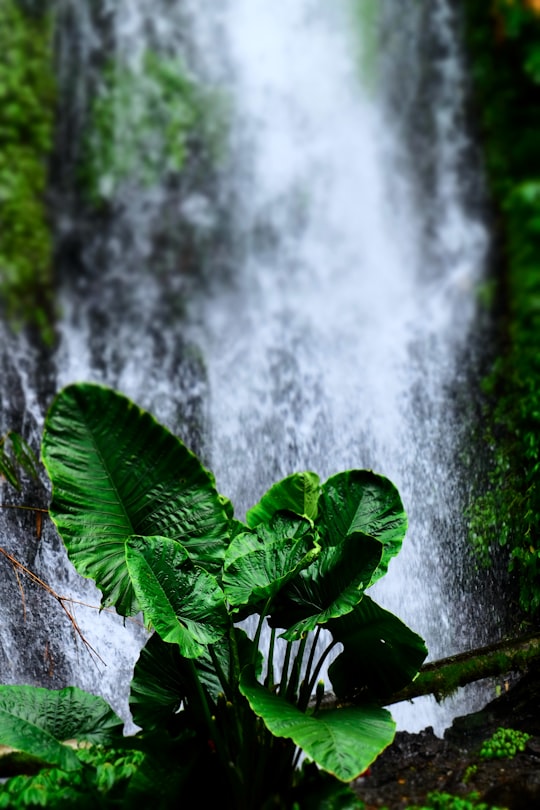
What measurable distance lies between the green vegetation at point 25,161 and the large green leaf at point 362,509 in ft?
6.35

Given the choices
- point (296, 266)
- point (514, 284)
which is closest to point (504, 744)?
point (514, 284)

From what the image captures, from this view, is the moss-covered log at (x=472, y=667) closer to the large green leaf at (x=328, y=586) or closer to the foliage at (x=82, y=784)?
the large green leaf at (x=328, y=586)

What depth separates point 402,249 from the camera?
363 centimetres

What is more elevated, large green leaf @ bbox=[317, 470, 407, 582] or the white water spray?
the white water spray

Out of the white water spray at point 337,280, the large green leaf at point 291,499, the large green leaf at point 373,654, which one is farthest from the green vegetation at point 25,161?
the large green leaf at point 373,654

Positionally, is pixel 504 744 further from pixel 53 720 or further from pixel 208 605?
pixel 53 720

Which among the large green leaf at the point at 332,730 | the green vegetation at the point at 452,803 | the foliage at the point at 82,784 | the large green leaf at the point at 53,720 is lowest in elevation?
the foliage at the point at 82,784

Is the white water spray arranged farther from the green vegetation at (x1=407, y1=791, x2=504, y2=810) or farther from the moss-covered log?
the green vegetation at (x1=407, y1=791, x2=504, y2=810)

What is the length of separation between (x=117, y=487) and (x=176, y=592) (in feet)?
1.00

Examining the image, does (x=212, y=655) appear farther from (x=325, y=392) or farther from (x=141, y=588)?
(x=325, y=392)

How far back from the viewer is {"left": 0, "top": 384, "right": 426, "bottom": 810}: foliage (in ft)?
5.55

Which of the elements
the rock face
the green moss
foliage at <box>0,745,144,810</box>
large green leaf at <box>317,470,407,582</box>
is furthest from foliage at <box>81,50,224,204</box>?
the rock face

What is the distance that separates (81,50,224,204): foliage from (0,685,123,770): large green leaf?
2.47 metres

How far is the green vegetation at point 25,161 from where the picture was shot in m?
3.43
